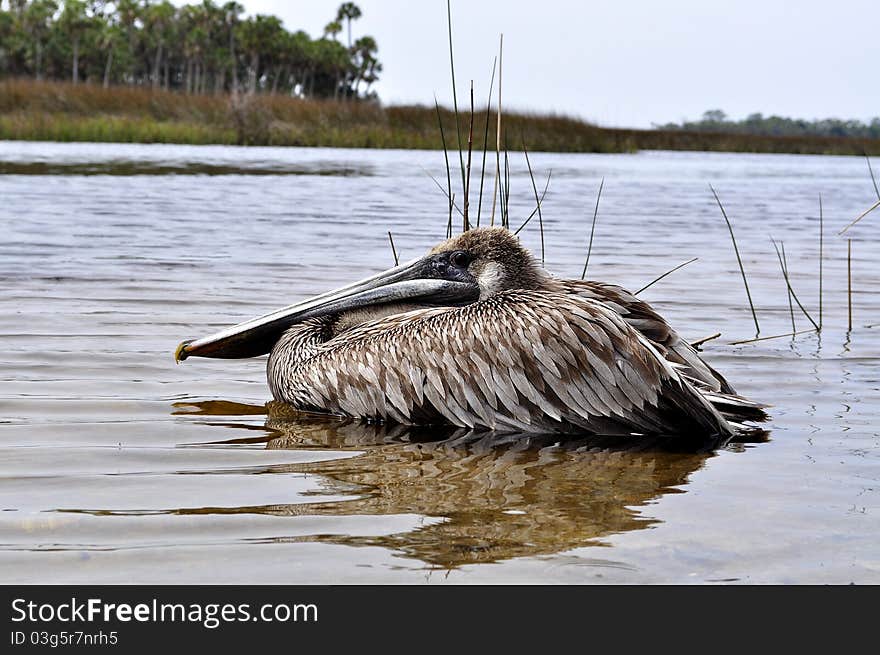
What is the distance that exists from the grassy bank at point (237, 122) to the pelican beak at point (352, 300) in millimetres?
25170

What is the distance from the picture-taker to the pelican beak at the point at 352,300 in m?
4.74

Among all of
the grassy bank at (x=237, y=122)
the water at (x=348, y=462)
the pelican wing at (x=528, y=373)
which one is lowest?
the water at (x=348, y=462)

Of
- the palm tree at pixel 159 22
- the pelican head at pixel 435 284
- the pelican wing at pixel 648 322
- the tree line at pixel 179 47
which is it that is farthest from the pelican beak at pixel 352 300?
the palm tree at pixel 159 22

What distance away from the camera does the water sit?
9.38 feet

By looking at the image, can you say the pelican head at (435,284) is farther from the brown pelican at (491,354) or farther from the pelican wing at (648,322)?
the pelican wing at (648,322)

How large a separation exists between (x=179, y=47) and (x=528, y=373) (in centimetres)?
10661

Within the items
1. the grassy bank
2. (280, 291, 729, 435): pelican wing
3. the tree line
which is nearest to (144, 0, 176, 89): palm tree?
the tree line

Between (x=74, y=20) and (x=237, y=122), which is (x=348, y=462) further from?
(x=74, y=20)

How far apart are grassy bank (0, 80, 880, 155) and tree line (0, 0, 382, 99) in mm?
50627

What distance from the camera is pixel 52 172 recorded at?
17406 mm

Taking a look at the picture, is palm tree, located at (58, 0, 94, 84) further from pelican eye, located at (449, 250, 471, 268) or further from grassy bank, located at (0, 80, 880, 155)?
pelican eye, located at (449, 250, 471, 268)

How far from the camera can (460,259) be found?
15.6 ft

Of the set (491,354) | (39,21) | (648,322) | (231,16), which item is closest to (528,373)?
→ (491,354)
